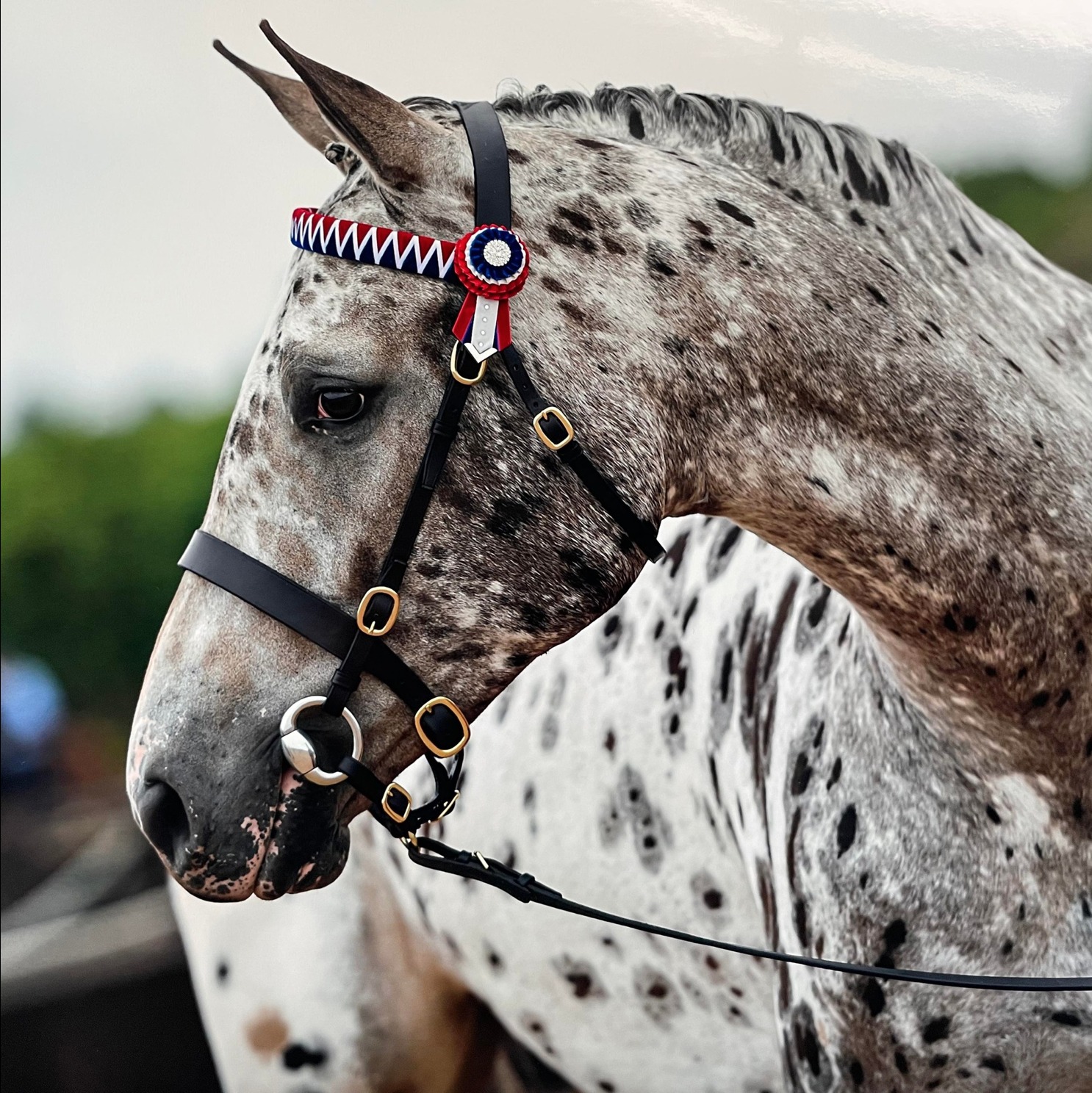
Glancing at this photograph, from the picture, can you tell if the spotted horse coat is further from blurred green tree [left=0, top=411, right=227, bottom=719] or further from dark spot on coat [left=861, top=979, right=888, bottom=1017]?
blurred green tree [left=0, top=411, right=227, bottom=719]

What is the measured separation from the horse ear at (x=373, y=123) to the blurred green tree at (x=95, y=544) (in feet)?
4.80

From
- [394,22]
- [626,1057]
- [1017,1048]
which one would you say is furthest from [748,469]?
[394,22]

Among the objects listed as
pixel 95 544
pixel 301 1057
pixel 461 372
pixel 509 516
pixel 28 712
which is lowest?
pixel 301 1057

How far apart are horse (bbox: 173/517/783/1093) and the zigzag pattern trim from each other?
2.30 feet

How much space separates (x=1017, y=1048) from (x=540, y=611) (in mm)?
672

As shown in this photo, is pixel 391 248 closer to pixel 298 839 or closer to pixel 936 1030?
pixel 298 839

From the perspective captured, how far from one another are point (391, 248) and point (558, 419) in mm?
215

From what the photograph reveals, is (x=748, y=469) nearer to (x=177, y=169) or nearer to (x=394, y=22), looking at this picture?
(x=394, y=22)

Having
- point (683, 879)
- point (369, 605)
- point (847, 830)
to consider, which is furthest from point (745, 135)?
point (683, 879)

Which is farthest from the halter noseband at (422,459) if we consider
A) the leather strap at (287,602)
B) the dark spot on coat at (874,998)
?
the dark spot on coat at (874,998)

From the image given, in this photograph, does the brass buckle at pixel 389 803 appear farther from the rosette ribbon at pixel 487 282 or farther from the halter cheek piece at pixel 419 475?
the rosette ribbon at pixel 487 282

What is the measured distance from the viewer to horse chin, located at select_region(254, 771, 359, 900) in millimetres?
1031

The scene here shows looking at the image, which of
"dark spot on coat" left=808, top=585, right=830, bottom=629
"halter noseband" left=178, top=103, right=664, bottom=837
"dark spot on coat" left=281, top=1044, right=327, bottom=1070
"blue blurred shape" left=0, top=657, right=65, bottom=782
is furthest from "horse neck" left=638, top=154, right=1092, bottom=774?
"blue blurred shape" left=0, top=657, right=65, bottom=782

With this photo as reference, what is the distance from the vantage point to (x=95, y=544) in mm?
2432
